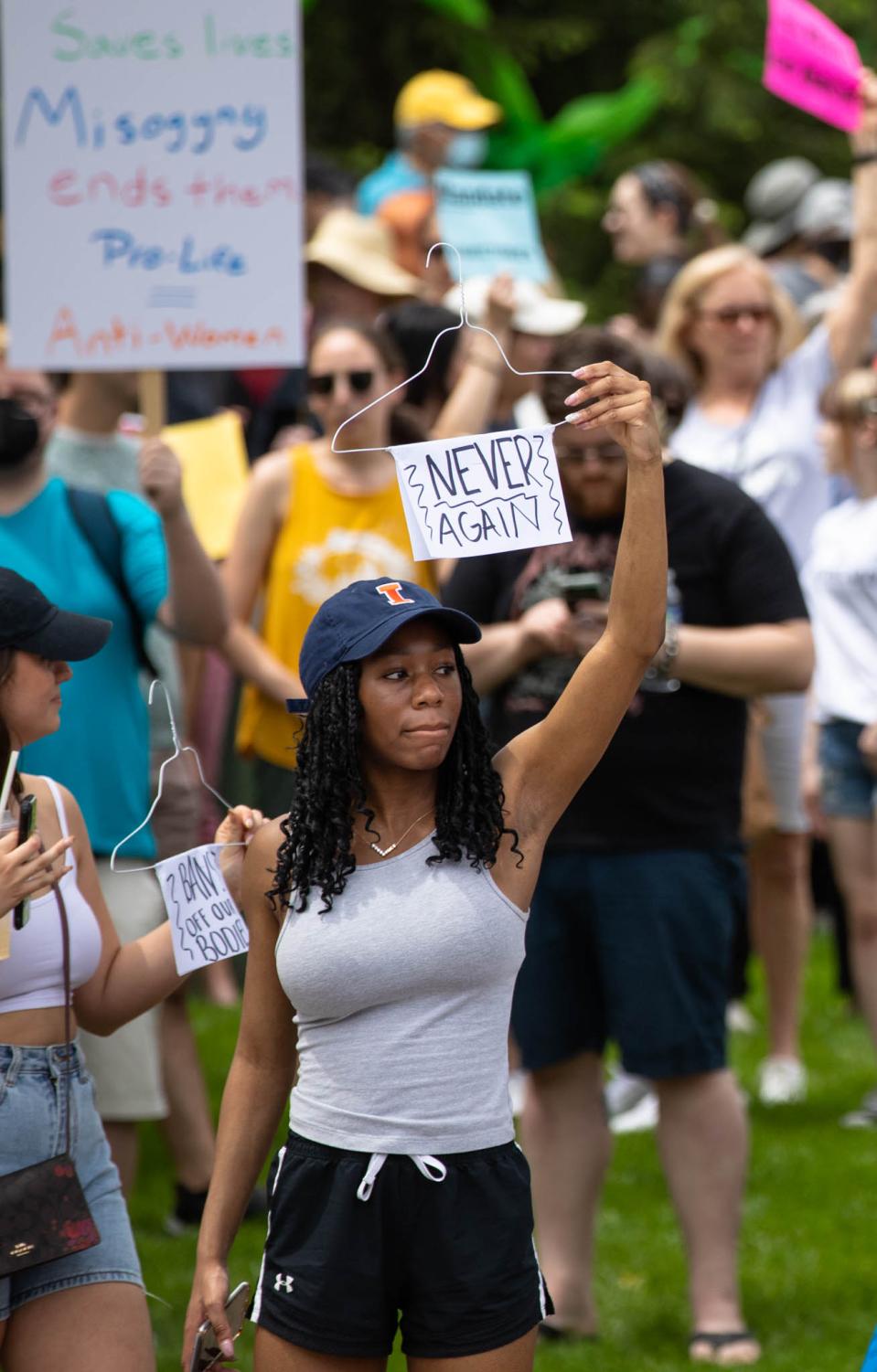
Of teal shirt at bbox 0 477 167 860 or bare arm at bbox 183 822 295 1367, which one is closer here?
bare arm at bbox 183 822 295 1367

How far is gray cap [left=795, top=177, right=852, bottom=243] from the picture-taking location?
9.80m

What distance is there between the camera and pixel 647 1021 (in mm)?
4703

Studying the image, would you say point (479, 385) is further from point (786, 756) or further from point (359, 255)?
point (359, 255)

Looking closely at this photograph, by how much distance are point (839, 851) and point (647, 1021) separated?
2.11 metres

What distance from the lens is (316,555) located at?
5648 millimetres

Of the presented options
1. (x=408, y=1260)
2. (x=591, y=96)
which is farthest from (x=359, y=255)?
(x=591, y=96)

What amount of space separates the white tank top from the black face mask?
4.84 feet

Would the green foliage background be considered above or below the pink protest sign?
above

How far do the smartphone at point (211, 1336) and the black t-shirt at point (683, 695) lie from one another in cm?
174

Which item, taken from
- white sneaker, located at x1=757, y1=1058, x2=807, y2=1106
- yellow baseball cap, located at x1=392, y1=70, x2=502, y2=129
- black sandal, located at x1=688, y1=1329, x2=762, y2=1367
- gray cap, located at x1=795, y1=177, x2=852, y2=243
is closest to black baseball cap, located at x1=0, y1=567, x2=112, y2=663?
black sandal, located at x1=688, y1=1329, x2=762, y2=1367

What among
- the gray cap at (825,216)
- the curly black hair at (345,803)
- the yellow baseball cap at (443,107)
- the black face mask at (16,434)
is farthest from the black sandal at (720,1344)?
the yellow baseball cap at (443,107)

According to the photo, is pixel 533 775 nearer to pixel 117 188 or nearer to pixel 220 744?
pixel 117 188

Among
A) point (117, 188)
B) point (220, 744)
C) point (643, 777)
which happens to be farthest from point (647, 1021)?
point (220, 744)

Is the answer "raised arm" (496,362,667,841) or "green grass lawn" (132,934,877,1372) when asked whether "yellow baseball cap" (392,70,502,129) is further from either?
"raised arm" (496,362,667,841)
